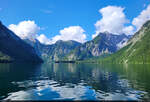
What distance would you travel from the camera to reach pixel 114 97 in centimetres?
4856

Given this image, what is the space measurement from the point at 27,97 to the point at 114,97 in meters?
26.8

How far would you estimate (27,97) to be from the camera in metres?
48.8
